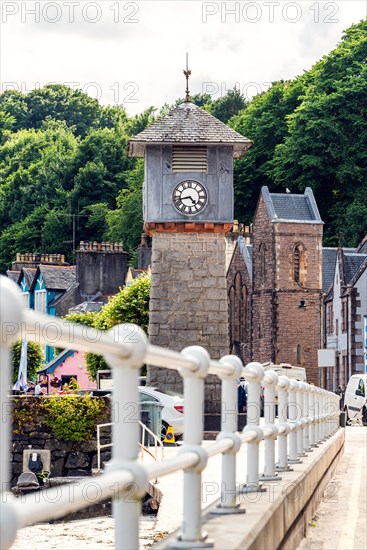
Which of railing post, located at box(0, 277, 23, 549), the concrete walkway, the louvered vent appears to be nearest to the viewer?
railing post, located at box(0, 277, 23, 549)

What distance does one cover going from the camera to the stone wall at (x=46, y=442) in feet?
110

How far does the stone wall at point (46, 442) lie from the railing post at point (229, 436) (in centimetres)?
2604

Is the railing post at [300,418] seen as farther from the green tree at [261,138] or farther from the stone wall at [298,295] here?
the green tree at [261,138]

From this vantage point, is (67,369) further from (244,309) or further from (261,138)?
(261,138)

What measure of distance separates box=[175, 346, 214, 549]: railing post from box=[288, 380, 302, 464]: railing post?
5788 mm

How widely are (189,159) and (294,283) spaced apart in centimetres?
3613

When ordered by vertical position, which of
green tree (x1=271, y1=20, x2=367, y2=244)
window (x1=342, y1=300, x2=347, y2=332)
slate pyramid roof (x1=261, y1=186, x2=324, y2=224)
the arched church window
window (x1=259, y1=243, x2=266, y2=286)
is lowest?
window (x1=342, y1=300, x2=347, y2=332)

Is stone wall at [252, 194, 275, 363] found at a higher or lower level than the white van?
higher

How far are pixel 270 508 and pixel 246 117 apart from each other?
93365mm

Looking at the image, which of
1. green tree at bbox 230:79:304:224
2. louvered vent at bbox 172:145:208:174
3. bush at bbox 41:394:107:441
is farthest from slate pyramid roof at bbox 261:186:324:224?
bush at bbox 41:394:107:441

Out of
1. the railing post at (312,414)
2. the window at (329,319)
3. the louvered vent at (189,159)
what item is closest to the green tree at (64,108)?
the window at (329,319)

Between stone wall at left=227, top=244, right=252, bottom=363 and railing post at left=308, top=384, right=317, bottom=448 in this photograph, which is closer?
railing post at left=308, top=384, right=317, bottom=448

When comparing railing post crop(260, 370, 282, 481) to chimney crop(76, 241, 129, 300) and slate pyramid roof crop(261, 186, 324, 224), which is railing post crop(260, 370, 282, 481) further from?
chimney crop(76, 241, 129, 300)

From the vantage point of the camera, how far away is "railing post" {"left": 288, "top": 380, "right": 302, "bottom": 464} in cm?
1210
